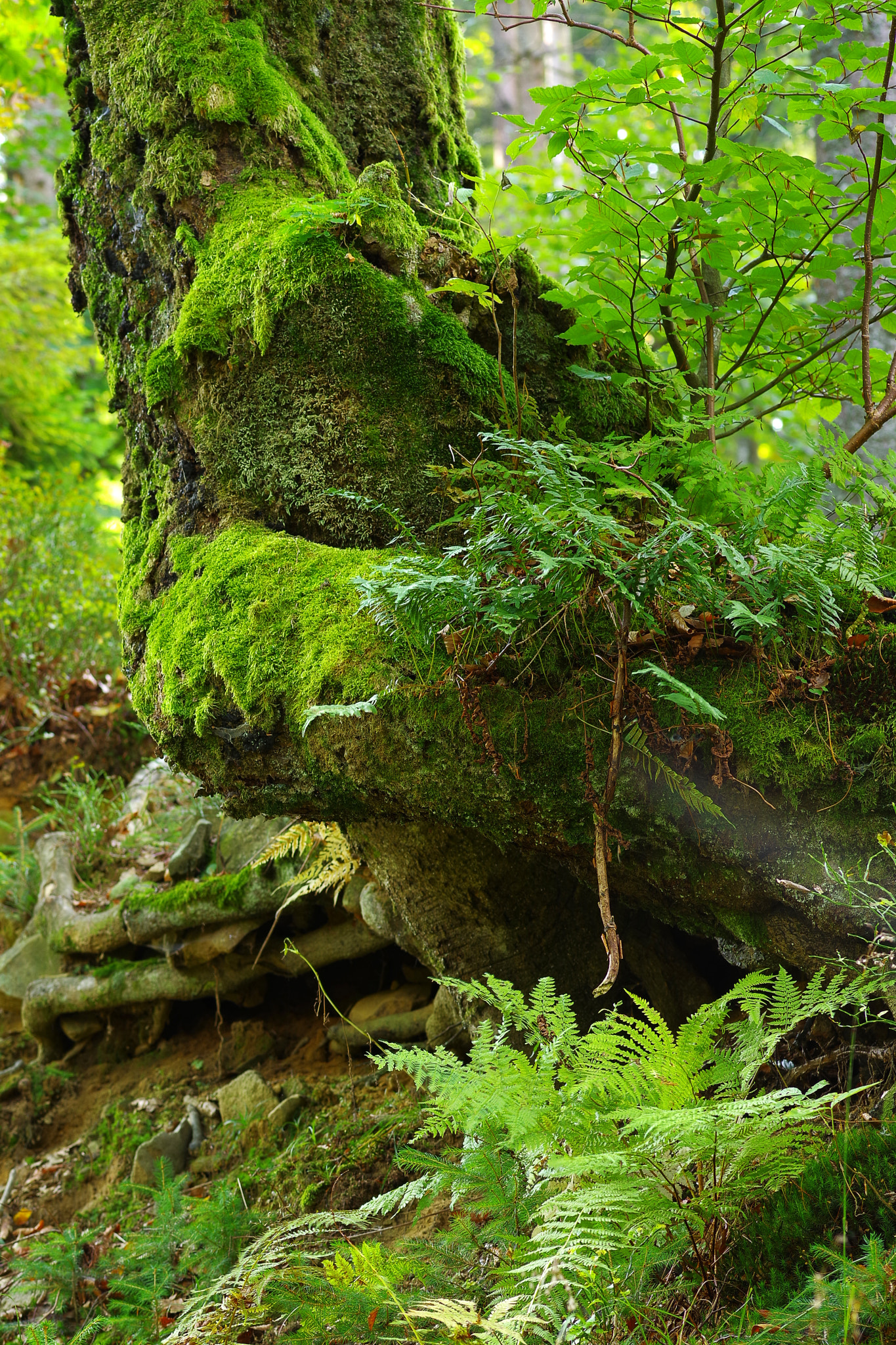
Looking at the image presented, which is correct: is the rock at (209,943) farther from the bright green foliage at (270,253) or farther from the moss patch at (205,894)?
the bright green foliage at (270,253)

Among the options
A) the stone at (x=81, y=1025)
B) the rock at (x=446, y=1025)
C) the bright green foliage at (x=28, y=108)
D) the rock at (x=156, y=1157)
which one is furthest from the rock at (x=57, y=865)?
the bright green foliage at (x=28, y=108)

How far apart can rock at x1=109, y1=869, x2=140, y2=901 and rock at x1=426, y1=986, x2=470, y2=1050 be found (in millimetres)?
2442

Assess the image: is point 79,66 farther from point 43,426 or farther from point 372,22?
point 43,426

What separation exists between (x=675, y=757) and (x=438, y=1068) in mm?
1004

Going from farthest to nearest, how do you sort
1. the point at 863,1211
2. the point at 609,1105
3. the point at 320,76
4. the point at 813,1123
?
1. the point at 320,76
2. the point at 813,1123
3. the point at 609,1105
4. the point at 863,1211

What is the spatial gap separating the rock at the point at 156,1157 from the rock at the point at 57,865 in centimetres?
200

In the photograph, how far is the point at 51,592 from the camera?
889 centimetres

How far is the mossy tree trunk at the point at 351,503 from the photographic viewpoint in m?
2.32

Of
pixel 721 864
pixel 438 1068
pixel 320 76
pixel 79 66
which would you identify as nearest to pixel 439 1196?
pixel 438 1068

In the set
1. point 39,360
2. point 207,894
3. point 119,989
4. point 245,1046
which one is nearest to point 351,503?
point 207,894

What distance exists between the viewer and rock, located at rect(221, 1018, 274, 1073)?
15.5ft

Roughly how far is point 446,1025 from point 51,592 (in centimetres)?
685

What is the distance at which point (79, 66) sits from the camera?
12.2 ft

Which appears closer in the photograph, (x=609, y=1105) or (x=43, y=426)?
(x=609, y=1105)
